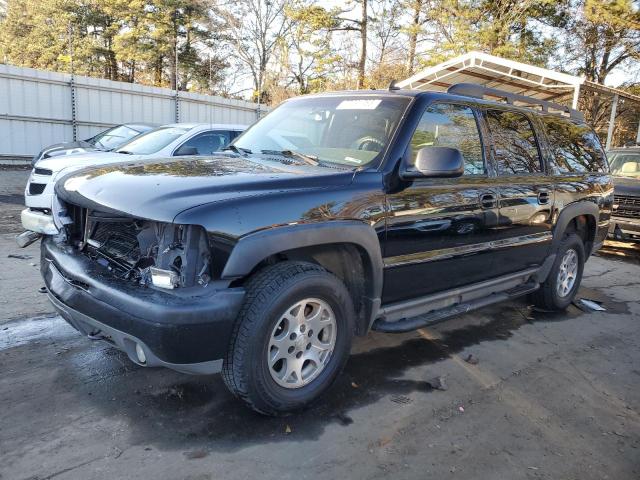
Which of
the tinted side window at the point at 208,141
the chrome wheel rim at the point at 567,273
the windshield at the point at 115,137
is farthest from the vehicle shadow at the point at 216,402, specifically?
the windshield at the point at 115,137

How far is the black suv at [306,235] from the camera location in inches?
99.3

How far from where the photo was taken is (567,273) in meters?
5.38

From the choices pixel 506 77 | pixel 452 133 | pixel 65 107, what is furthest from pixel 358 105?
pixel 65 107

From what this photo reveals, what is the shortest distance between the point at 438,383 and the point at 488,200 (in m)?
1.45

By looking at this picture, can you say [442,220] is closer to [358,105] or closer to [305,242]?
[358,105]

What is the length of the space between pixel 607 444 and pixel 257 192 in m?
2.43

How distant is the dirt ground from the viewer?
98.7 inches

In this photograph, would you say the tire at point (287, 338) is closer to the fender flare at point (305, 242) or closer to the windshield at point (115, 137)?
the fender flare at point (305, 242)

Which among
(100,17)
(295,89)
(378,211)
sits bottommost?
(378,211)

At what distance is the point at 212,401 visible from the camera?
3.04 meters

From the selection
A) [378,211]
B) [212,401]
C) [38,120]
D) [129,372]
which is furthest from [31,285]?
[38,120]

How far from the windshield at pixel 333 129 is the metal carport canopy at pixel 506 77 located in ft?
27.5

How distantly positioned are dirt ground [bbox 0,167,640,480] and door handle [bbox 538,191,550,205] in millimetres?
1241

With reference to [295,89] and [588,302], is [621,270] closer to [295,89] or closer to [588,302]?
[588,302]
